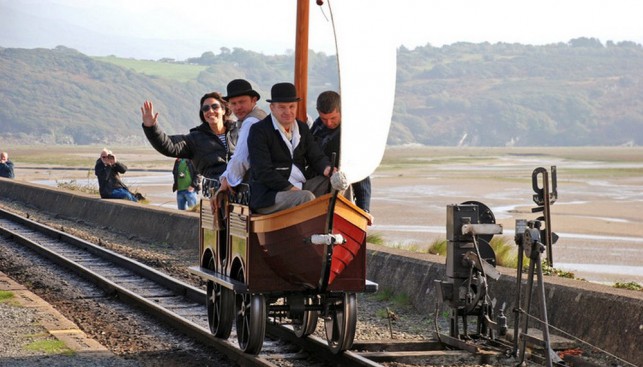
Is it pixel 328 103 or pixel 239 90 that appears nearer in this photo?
pixel 328 103

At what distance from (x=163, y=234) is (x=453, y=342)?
12549 mm

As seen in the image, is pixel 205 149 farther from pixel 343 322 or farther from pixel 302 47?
pixel 343 322

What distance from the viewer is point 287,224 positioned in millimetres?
8805

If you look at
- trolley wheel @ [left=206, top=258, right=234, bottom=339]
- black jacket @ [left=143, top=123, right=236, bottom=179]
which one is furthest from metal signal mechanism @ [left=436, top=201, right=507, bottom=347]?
black jacket @ [left=143, top=123, right=236, bottom=179]

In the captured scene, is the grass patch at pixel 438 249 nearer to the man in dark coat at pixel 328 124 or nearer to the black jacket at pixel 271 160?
the man in dark coat at pixel 328 124

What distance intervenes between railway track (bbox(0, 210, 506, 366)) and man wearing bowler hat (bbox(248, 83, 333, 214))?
4.11 ft

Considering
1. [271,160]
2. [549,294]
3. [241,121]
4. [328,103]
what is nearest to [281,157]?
[271,160]

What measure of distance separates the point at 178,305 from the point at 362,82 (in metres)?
5.46

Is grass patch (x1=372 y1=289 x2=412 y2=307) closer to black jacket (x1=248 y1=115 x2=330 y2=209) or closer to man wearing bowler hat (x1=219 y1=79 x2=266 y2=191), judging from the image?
man wearing bowler hat (x1=219 y1=79 x2=266 y2=191)

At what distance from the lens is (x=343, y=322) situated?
9344mm

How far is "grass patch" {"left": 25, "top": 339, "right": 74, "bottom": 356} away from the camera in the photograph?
9.99 meters

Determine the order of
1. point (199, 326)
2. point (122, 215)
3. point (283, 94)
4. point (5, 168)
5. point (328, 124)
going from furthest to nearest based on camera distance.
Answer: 1. point (5, 168)
2. point (122, 215)
3. point (199, 326)
4. point (328, 124)
5. point (283, 94)

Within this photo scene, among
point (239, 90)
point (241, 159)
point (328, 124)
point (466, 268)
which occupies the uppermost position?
point (239, 90)

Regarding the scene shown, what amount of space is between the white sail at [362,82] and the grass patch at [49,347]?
316 centimetres
